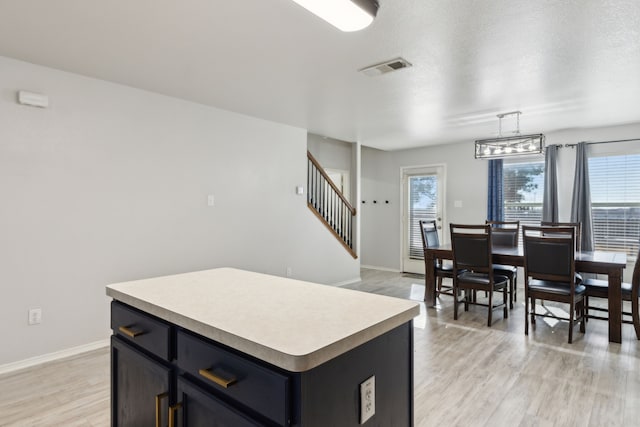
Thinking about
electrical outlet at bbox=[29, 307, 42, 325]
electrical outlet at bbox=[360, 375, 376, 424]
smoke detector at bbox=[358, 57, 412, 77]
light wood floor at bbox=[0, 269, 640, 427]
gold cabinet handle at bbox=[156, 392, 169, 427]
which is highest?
smoke detector at bbox=[358, 57, 412, 77]

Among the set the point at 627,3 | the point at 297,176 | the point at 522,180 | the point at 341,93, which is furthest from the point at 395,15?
the point at 522,180

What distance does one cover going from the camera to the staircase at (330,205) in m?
5.80

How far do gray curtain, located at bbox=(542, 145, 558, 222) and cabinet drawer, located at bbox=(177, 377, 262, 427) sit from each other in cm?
569

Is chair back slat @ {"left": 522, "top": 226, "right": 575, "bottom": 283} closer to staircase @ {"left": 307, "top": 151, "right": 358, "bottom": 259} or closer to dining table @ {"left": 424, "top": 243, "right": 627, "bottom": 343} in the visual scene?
dining table @ {"left": 424, "top": 243, "right": 627, "bottom": 343}

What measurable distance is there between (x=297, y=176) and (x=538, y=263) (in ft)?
10.4

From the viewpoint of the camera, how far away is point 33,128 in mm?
2934

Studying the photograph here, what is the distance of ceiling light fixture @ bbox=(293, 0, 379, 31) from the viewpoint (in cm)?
146

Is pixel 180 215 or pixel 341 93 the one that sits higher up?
pixel 341 93

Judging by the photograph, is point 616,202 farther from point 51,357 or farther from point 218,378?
point 51,357

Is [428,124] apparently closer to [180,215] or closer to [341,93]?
[341,93]

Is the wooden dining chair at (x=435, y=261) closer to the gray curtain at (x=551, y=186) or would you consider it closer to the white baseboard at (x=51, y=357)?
the gray curtain at (x=551, y=186)

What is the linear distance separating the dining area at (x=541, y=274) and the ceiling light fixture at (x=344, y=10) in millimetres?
2757

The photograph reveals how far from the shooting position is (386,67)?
2965 millimetres

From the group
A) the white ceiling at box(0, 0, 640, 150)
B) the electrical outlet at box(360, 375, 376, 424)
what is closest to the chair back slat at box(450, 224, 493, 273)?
the white ceiling at box(0, 0, 640, 150)
